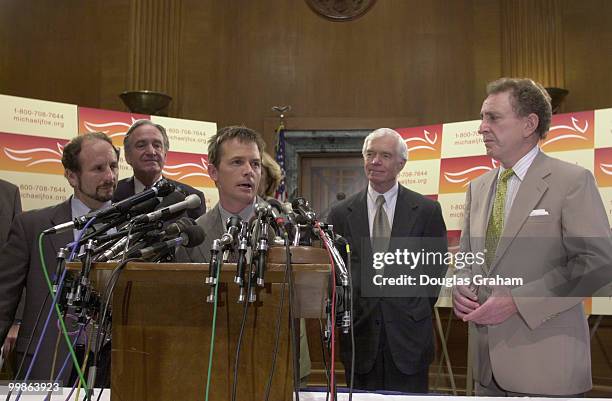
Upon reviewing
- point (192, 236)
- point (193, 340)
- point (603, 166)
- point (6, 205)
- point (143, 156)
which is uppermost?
point (603, 166)

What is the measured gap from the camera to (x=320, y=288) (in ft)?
5.69

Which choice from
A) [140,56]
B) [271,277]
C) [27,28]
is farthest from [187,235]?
[27,28]

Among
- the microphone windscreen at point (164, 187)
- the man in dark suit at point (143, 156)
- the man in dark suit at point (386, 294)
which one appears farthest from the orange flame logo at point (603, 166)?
A: the microphone windscreen at point (164, 187)

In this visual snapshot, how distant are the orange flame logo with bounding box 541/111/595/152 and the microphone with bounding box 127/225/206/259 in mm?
4170

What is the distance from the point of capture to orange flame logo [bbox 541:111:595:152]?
5.25m

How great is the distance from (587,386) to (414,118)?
488 cm

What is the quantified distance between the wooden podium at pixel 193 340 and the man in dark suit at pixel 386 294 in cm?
161

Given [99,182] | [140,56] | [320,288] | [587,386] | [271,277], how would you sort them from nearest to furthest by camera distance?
[271,277] → [320,288] → [587,386] → [99,182] → [140,56]

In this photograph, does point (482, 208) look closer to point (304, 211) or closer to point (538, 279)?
point (538, 279)

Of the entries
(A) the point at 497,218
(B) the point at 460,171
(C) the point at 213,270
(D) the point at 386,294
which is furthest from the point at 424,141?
(C) the point at 213,270

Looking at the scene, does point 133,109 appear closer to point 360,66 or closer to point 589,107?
point 360,66

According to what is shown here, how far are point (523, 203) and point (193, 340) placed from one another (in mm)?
1510

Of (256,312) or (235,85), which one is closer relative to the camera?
(256,312)

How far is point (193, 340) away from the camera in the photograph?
1623 mm
